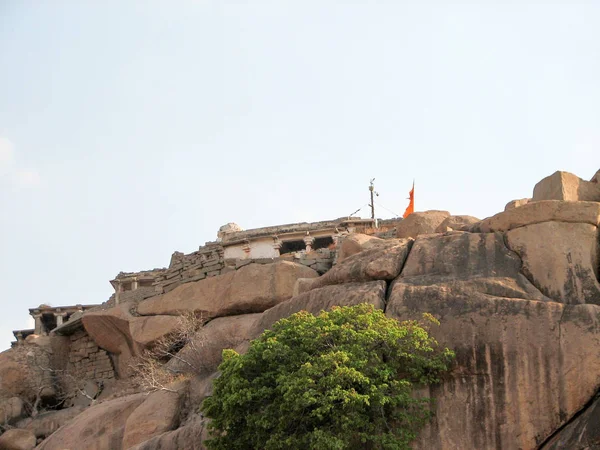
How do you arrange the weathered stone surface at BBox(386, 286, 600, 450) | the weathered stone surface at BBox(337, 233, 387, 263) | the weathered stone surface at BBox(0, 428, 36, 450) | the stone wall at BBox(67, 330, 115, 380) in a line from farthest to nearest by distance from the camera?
the stone wall at BBox(67, 330, 115, 380)
the weathered stone surface at BBox(0, 428, 36, 450)
the weathered stone surface at BBox(337, 233, 387, 263)
the weathered stone surface at BBox(386, 286, 600, 450)

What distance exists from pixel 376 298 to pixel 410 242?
1974mm

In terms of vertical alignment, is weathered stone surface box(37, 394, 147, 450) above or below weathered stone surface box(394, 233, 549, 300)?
below

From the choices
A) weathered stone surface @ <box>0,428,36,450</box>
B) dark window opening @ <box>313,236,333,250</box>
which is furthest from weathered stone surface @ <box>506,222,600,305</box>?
dark window opening @ <box>313,236,333,250</box>

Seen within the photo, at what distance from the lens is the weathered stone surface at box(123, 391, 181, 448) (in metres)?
22.3

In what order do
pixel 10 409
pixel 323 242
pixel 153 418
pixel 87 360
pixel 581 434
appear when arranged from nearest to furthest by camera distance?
1. pixel 581 434
2. pixel 153 418
3. pixel 10 409
4. pixel 87 360
5. pixel 323 242

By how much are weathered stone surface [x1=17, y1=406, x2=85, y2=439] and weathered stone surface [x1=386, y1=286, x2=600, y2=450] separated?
14673mm

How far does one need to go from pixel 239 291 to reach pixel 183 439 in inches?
361

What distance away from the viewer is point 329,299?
19.7 meters

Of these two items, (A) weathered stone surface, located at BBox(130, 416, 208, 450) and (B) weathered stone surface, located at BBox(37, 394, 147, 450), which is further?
(B) weathered stone surface, located at BBox(37, 394, 147, 450)

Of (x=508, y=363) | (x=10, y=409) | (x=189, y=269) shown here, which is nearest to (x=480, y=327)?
(x=508, y=363)

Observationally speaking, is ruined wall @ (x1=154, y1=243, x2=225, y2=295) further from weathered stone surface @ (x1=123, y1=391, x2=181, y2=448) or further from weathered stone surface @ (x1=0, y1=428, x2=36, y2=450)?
weathered stone surface @ (x1=123, y1=391, x2=181, y2=448)

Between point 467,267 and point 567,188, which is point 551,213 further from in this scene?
point 467,267

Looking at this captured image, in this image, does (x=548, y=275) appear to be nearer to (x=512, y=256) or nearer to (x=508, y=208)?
(x=512, y=256)

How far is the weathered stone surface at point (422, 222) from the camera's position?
25.0 metres
